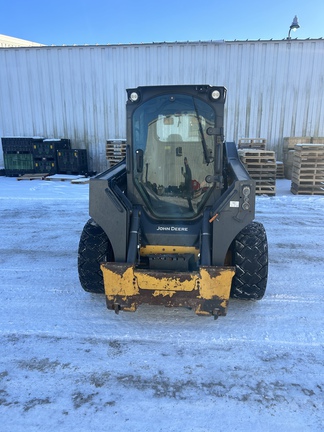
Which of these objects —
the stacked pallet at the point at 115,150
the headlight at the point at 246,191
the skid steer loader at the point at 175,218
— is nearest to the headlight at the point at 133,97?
the skid steer loader at the point at 175,218

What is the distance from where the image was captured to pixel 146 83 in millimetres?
13711

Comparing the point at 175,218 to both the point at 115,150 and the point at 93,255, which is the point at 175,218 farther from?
the point at 115,150

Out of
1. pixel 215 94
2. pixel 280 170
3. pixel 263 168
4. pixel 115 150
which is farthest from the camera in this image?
pixel 115 150

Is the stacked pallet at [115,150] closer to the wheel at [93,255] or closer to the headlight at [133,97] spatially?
the headlight at [133,97]

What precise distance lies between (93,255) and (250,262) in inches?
67.8

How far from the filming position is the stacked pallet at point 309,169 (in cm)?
955

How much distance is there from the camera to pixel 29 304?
3.67m

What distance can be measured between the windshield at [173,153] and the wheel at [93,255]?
0.68 meters

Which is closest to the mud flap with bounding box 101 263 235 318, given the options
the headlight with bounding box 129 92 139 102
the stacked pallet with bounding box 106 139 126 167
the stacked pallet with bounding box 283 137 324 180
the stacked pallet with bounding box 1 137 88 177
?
the headlight with bounding box 129 92 139 102

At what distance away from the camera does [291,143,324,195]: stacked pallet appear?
9.55 meters

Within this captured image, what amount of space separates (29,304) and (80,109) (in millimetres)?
12188

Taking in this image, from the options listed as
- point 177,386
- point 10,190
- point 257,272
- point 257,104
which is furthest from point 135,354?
point 257,104

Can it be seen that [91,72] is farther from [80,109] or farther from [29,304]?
[29,304]

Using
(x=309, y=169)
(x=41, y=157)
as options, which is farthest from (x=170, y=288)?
(x=41, y=157)
